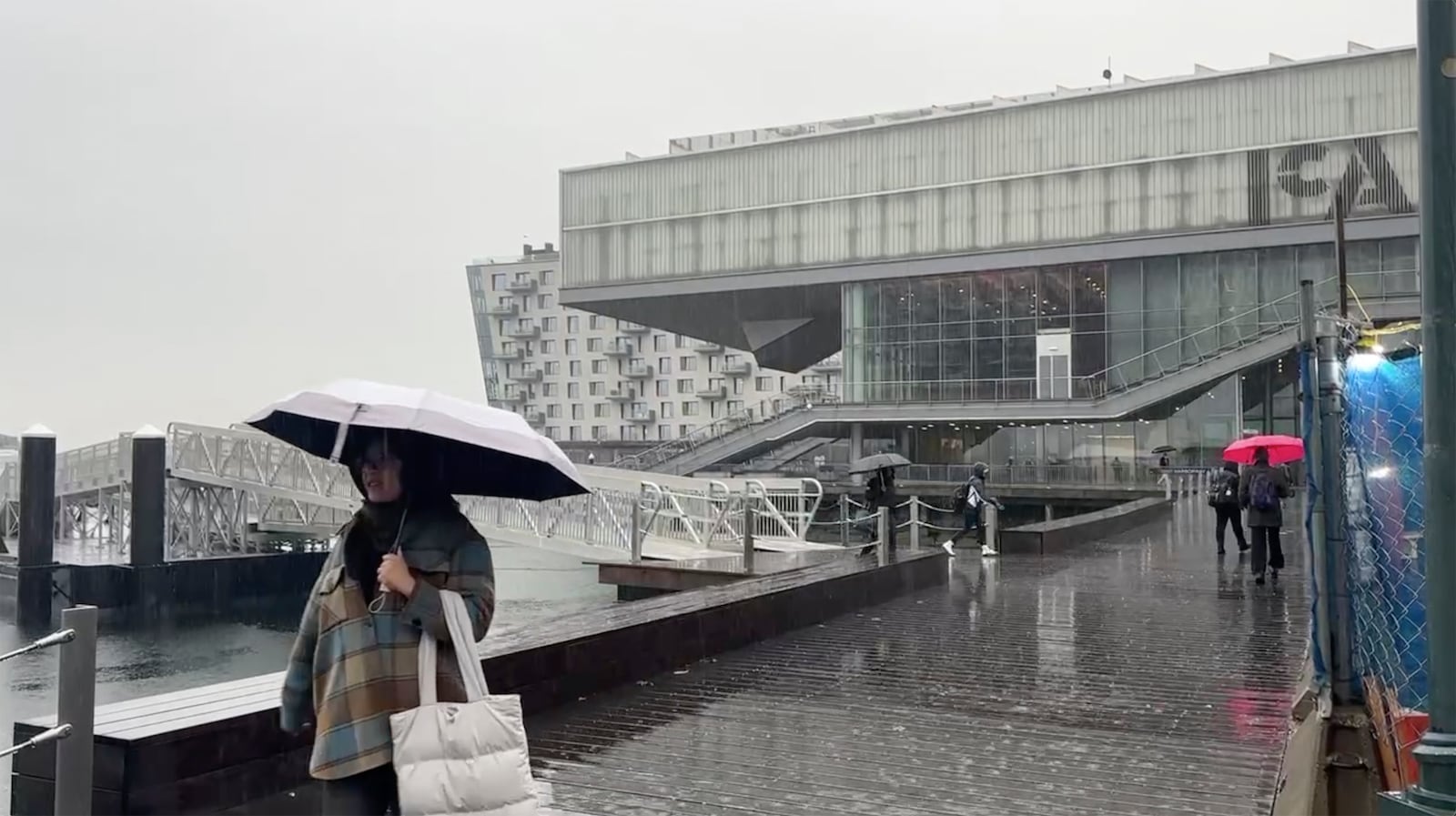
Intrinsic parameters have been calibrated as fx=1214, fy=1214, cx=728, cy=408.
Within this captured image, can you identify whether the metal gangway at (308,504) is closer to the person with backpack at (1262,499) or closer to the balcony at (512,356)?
the person with backpack at (1262,499)

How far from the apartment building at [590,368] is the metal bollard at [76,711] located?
86874 mm

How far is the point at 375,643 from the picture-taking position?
11.0ft

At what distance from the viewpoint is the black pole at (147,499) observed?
2453cm

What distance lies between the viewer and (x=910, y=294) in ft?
170

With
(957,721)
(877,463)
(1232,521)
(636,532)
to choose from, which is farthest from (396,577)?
(636,532)

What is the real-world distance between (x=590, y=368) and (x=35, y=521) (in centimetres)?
7765

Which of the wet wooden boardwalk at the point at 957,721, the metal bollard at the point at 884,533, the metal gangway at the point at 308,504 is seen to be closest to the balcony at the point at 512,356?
the metal gangway at the point at 308,504

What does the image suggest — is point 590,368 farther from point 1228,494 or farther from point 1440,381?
point 1440,381

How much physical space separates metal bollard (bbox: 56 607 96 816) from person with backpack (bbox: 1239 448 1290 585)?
11.7m

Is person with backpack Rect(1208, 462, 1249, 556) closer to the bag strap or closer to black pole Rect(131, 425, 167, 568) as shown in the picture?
the bag strap

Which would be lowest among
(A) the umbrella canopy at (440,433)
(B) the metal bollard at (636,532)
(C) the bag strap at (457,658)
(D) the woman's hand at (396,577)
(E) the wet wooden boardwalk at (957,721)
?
(E) the wet wooden boardwalk at (957,721)

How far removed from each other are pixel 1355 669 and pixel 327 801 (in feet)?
16.4

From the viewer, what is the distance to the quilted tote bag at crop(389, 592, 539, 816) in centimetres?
320

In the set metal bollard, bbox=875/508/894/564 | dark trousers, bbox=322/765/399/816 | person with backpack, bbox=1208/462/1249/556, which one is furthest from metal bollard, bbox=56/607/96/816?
person with backpack, bbox=1208/462/1249/556
